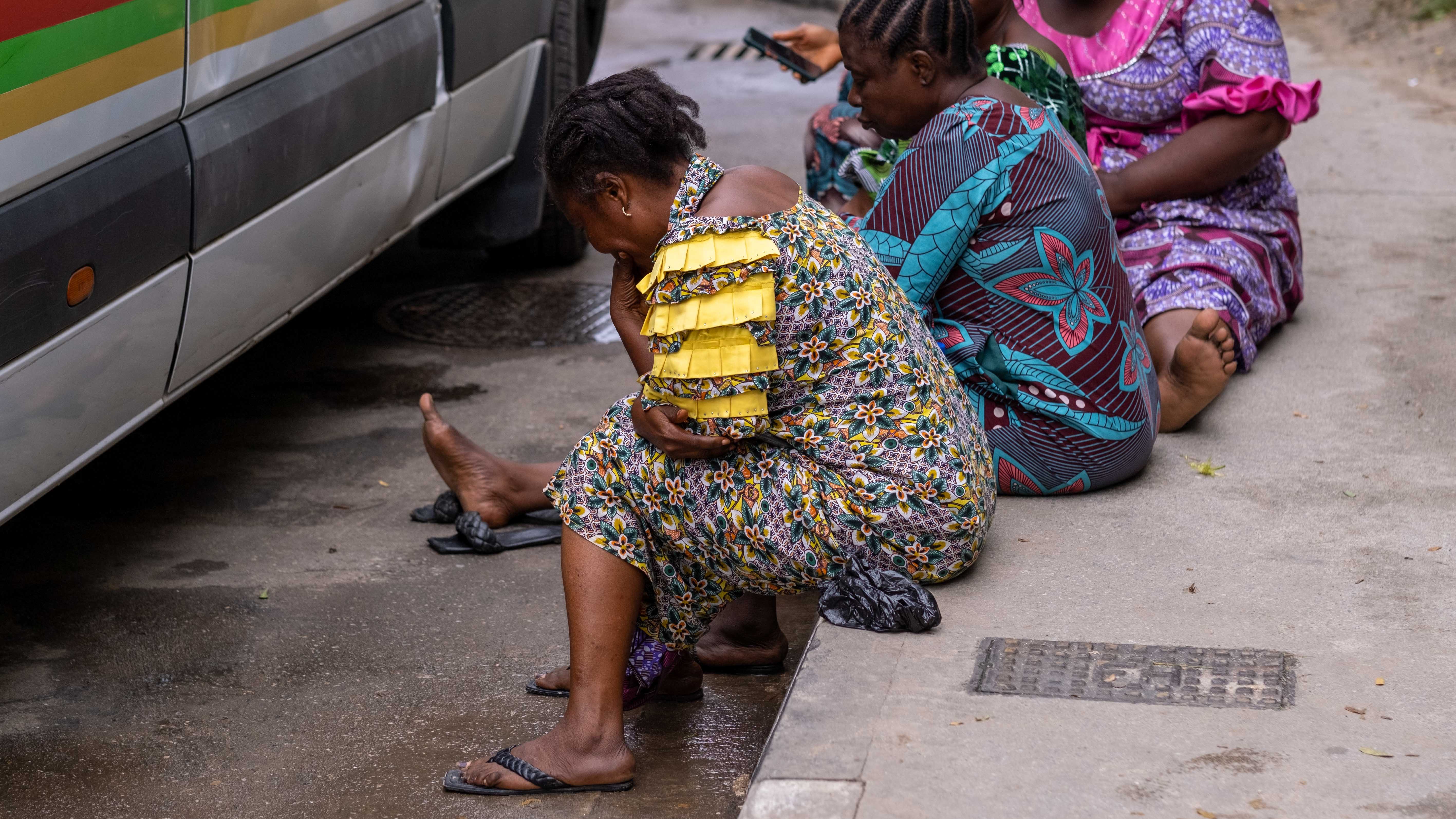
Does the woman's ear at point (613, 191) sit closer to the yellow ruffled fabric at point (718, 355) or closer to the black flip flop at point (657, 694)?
the yellow ruffled fabric at point (718, 355)

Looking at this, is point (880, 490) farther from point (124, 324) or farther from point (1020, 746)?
point (124, 324)

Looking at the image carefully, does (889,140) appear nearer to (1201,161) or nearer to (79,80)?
(1201,161)

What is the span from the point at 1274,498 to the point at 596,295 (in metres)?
2.97

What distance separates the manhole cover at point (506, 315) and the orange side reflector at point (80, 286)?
2.33 meters

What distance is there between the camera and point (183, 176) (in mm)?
2771

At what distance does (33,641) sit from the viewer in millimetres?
2977

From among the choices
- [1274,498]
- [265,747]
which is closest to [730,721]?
[265,747]

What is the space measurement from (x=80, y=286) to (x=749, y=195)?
1.19 m

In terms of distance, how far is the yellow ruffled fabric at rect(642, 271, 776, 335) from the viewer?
2.16 meters

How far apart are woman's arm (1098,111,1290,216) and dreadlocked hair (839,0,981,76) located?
123 cm

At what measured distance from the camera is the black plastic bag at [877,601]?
2.39 m

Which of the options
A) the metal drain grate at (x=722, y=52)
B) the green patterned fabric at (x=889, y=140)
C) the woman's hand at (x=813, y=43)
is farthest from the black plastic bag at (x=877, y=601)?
the metal drain grate at (x=722, y=52)

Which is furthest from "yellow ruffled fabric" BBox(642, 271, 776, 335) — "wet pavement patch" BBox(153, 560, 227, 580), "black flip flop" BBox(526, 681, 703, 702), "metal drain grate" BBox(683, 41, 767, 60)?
"metal drain grate" BBox(683, 41, 767, 60)

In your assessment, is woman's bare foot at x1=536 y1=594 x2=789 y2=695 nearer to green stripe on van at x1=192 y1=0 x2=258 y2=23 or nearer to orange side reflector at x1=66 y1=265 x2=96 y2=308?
orange side reflector at x1=66 y1=265 x2=96 y2=308
